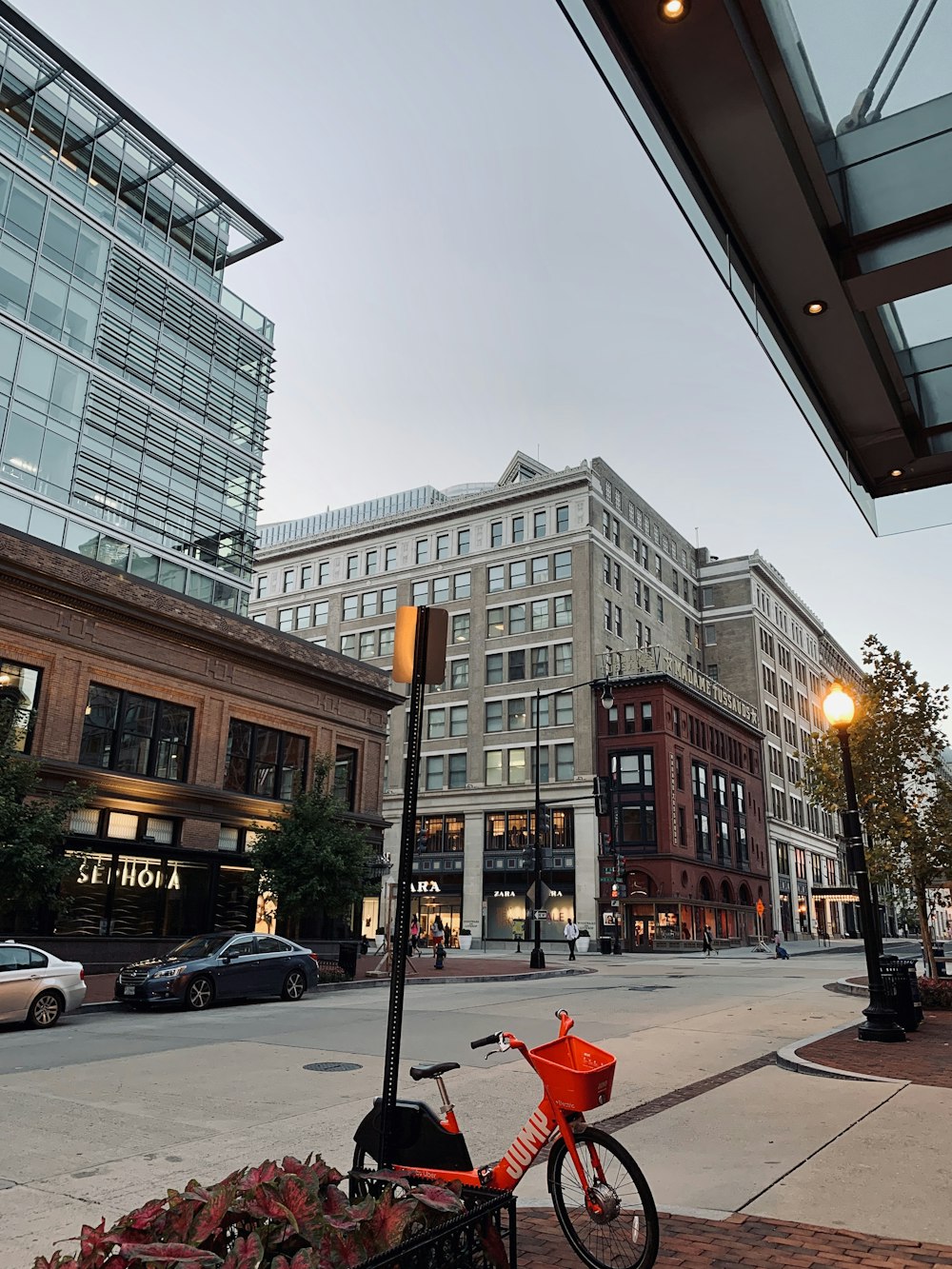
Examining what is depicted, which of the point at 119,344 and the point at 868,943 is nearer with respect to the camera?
the point at 868,943

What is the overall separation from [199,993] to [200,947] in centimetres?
136

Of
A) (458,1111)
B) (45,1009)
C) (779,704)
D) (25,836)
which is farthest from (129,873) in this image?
(779,704)

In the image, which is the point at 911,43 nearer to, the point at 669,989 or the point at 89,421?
the point at 669,989

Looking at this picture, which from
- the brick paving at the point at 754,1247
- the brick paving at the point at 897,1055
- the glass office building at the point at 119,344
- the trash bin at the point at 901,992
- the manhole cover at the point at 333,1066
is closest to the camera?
the brick paving at the point at 754,1247

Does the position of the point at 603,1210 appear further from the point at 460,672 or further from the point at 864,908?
the point at 460,672

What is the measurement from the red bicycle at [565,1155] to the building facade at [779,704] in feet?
248

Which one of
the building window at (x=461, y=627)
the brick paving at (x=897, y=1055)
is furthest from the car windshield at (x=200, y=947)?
the building window at (x=461, y=627)

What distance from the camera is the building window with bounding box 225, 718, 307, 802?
109 feet

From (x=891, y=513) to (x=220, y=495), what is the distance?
1667 inches

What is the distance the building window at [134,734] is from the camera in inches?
1107

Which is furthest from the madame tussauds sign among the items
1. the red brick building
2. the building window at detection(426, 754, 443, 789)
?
the building window at detection(426, 754, 443, 789)

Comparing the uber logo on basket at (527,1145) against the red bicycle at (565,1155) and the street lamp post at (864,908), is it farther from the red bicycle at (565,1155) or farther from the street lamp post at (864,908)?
the street lamp post at (864,908)

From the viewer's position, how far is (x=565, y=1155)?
16.9ft

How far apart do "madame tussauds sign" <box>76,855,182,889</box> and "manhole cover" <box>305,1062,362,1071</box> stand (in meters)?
16.7
